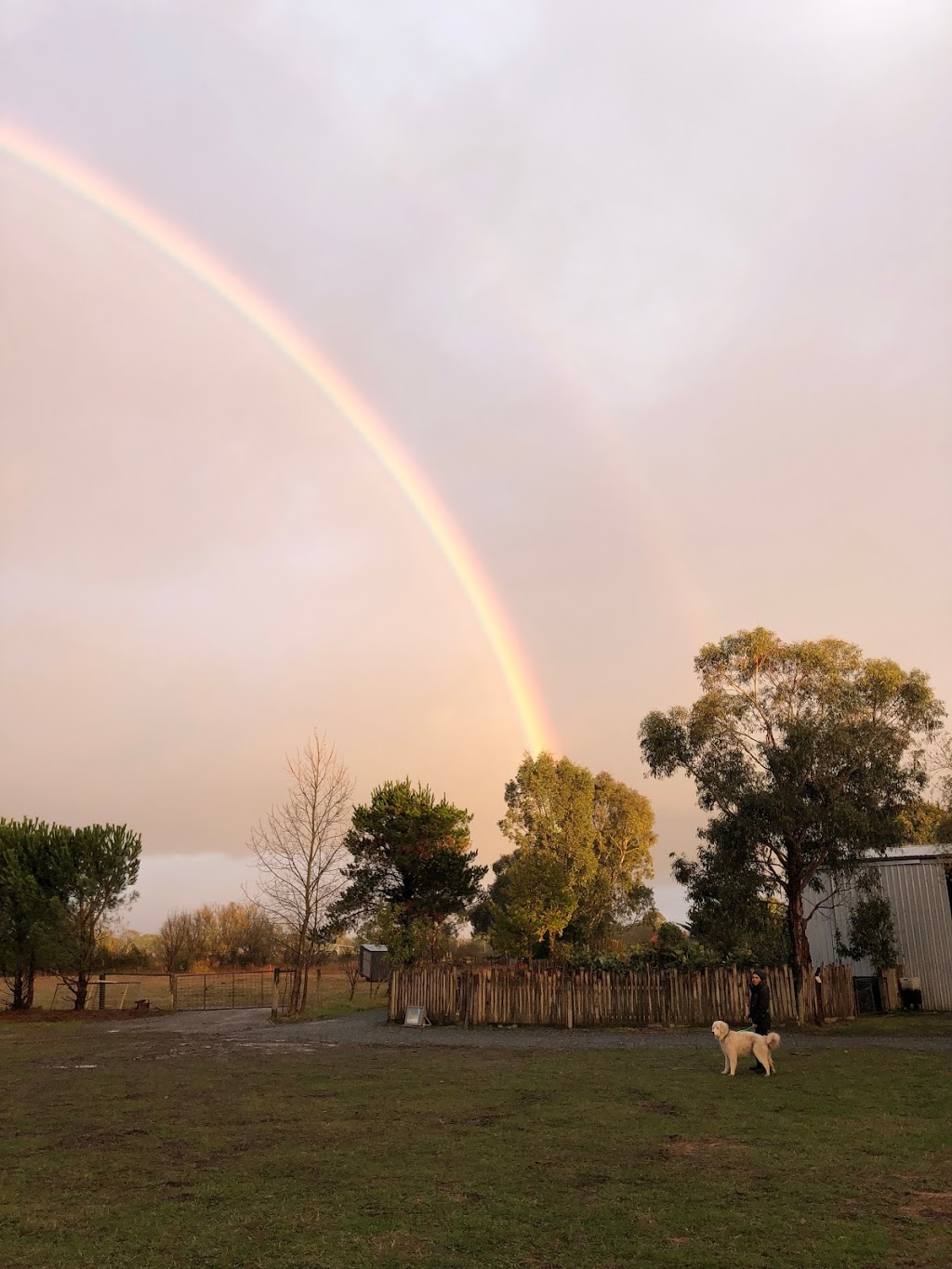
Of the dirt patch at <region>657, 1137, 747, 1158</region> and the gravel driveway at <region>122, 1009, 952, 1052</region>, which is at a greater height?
the dirt patch at <region>657, 1137, 747, 1158</region>

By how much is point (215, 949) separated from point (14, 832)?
96.4 feet

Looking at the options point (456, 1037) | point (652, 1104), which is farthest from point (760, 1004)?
point (456, 1037)

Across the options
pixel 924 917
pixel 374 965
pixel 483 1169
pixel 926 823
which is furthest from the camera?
pixel 374 965

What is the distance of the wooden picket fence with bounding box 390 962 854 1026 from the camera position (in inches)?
951

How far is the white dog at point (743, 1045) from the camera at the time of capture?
14.6m

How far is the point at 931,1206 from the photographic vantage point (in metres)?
7.14

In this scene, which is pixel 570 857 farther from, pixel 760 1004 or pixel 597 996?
pixel 760 1004

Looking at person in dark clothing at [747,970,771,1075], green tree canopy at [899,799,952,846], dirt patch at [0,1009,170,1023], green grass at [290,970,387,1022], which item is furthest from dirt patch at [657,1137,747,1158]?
dirt patch at [0,1009,170,1023]

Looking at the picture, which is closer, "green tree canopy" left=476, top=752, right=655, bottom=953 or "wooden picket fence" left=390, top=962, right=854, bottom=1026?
"wooden picket fence" left=390, top=962, right=854, bottom=1026

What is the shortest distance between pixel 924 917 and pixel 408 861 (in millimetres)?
22493

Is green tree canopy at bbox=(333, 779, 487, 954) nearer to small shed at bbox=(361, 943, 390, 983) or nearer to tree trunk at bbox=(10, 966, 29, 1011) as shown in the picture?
small shed at bbox=(361, 943, 390, 983)

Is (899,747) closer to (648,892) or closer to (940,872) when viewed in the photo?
(940,872)

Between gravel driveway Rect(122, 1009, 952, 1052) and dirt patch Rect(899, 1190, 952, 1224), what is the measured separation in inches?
491

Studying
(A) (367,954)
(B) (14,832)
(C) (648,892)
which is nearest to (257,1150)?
(B) (14,832)
